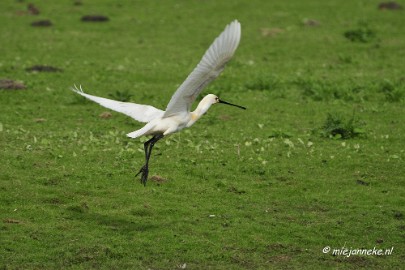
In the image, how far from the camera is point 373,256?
10.8 metres

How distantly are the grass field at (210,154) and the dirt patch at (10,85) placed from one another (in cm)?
17

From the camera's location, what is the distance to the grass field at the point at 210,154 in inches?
429

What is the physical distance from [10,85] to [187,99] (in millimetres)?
8661

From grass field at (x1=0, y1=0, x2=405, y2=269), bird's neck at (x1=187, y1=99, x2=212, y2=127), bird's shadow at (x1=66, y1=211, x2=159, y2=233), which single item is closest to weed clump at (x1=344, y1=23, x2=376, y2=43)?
grass field at (x1=0, y1=0, x2=405, y2=269)

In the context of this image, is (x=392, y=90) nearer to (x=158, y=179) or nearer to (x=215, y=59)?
(x=158, y=179)

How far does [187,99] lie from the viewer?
1163 cm

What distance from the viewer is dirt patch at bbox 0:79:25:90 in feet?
63.0

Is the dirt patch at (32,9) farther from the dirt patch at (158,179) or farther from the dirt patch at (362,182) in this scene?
the dirt patch at (362,182)

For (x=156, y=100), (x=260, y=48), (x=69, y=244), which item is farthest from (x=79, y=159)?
(x=260, y=48)

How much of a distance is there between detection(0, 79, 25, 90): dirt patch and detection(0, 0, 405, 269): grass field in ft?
0.54

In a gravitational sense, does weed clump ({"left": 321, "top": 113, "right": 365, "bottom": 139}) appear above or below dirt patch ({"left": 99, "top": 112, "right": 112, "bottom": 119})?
above

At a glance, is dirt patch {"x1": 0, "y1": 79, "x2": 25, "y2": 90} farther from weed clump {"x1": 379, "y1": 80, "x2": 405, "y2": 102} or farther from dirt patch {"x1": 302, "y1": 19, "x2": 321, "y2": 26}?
dirt patch {"x1": 302, "y1": 19, "x2": 321, "y2": 26}

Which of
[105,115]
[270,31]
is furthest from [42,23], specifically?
[105,115]

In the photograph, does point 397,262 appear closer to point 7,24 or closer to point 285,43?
point 285,43
